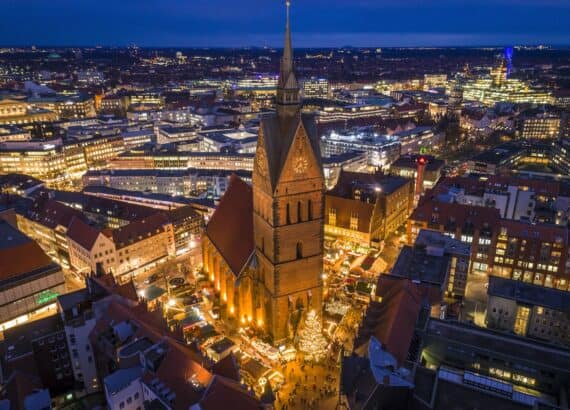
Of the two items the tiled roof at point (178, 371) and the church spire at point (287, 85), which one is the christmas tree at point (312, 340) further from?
the church spire at point (287, 85)

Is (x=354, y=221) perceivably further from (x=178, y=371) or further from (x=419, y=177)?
(x=178, y=371)

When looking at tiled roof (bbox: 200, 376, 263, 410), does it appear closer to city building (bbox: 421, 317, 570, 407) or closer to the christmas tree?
the christmas tree

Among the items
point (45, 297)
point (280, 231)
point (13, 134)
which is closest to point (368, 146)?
point (280, 231)

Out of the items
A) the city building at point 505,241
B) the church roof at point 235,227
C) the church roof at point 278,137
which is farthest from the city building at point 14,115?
the city building at point 505,241

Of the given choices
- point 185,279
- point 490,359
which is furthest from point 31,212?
point 490,359

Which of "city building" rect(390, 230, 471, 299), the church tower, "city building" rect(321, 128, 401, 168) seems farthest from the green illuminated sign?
"city building" rect(321, 128, 401, 168)

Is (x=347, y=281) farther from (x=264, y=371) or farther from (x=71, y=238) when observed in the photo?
(x=71, y=238)
